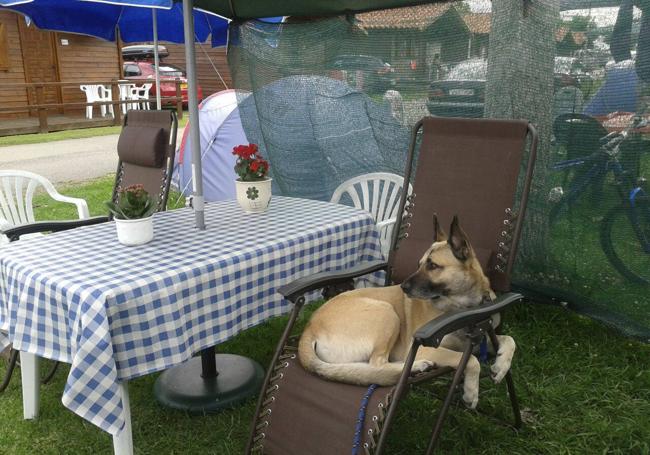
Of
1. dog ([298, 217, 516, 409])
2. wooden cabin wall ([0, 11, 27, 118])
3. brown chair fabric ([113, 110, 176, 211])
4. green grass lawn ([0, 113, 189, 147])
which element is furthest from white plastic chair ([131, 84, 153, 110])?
dog ([298, 217, 516, 409])

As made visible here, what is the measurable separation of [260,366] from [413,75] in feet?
7.10

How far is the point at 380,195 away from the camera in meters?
4.29

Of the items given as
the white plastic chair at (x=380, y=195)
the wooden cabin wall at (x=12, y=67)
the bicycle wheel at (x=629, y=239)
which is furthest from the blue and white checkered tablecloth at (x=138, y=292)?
the wooden cabin wall at (x=12, y=67)

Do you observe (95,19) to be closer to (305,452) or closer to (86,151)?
(305,452)

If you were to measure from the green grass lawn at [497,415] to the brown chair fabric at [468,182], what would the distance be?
732 mm

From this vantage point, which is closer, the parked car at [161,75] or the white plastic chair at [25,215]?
the white plastic chair at [25,215]

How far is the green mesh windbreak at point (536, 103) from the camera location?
3.00 m

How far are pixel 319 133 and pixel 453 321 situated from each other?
281cm

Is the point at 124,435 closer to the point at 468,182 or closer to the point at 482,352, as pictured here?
the point at 482,352

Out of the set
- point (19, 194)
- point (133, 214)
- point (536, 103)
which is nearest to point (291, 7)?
point (536, 103)

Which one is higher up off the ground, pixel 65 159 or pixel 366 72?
pixel 366 72

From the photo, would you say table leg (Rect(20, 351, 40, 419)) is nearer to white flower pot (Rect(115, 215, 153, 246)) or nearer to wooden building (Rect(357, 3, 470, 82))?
white flower pot (Rect(115, 215, 153, 246))

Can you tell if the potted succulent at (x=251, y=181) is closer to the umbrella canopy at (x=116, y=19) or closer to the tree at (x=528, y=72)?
the umbrella canopy at (x=116, y=19)

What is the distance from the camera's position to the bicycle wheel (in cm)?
307
